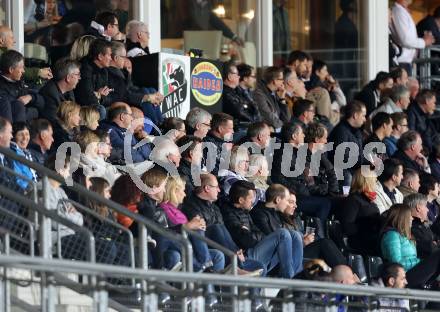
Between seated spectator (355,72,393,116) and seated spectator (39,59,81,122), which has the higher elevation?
seated spectator (39,59,81,122)

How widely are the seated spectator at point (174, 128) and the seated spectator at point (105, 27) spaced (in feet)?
4.04

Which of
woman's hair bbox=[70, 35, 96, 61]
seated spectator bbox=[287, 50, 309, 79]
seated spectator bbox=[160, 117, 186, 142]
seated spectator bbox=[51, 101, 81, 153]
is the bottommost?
seated spectator bbox=[160, 117, 186, 142]

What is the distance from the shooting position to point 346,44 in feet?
67.2

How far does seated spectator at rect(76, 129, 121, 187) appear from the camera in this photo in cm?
1255

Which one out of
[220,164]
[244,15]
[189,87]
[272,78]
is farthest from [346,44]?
[220,164]

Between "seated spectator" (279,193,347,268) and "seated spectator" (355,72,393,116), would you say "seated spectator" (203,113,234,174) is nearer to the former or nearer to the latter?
"seated spectator" (279,193,347,268)

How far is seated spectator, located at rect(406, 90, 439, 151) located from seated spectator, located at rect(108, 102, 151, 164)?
17.2 feet

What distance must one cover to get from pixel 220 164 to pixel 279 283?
20.0ft

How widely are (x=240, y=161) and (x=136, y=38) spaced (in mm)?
2255

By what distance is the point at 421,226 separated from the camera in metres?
14.9

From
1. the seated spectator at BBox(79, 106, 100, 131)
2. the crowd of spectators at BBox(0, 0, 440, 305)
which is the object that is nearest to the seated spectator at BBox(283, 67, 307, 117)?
the crowd of spectators at BBox(0, 0, 440, 305)

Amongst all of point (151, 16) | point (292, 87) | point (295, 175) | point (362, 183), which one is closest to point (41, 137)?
point (295, 175)

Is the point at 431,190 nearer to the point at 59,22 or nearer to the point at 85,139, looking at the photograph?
the point at 59,22

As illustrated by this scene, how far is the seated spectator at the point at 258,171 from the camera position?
14477mm
